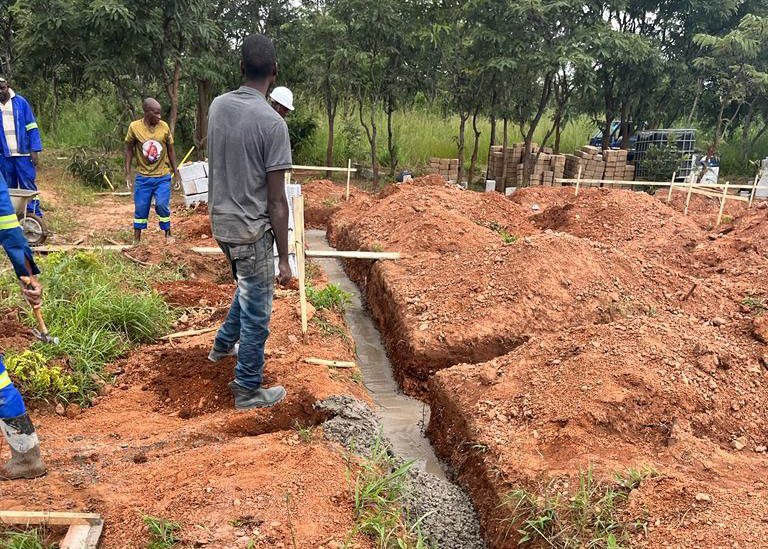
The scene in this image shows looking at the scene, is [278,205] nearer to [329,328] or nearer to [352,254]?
[329,328]

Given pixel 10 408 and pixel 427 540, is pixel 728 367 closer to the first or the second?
pixel 427 540

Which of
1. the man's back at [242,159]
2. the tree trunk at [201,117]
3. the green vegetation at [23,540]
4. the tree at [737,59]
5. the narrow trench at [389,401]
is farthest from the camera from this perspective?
the tree at [737,59]

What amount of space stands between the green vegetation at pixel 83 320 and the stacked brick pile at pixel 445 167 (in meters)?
8.92

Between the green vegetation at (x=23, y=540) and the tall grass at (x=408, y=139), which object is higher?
the tall grass at (x=408, y=139)

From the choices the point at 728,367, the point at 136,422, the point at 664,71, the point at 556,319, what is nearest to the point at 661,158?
the point at 664,71

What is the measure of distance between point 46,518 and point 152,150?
4806 millimetres

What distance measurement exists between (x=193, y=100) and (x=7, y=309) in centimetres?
998

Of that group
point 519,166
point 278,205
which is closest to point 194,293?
point 278,205

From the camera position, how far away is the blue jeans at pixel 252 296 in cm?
334

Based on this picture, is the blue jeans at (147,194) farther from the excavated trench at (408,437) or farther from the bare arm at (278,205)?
the bare arm at (278,205)

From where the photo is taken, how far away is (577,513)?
2996 millimetres

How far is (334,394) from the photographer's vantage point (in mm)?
3922

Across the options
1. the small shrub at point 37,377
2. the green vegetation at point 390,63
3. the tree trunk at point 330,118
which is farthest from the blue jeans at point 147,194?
the tree trunk at point 330,118

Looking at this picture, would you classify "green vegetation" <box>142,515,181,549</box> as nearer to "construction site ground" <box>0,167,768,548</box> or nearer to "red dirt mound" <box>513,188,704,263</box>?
"construction site ground" <box>0,167,768,548</box>
